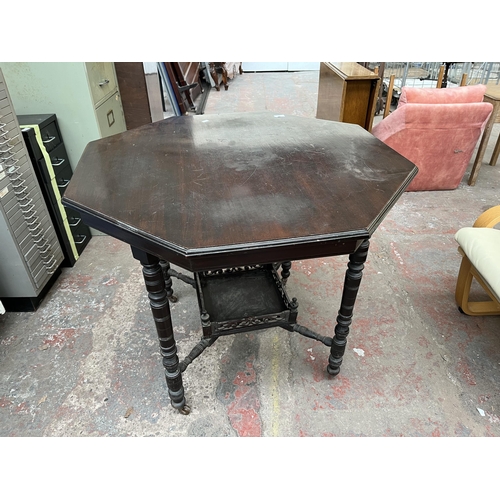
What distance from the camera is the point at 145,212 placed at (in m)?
1.10

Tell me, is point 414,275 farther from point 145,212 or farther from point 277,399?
point 145,212

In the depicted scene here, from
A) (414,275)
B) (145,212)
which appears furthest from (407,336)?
(145,212)

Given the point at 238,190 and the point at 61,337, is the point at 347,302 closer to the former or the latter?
the point at 238,190

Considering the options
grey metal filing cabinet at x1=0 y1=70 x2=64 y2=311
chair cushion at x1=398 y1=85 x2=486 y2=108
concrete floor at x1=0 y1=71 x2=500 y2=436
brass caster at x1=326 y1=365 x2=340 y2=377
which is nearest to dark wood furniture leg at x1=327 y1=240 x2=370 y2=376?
brass caster at x1=326 y1=365 x2=340 y2=377

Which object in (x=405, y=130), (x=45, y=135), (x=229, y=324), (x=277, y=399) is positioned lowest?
(x=277, y=399)

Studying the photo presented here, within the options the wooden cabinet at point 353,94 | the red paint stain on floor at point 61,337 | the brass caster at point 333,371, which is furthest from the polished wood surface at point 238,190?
the wooden cabinet at point 353,94

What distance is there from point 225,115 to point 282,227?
119 centimetres

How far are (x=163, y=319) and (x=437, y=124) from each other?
8.85ft

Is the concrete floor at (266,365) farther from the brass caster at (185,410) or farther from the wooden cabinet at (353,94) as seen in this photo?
the wooden cabinet at (353,94)

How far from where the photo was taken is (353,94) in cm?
350

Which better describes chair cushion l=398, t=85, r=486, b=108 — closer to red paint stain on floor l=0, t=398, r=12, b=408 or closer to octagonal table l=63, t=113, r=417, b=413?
octagonal table l=63, t=113, r=417, b=413

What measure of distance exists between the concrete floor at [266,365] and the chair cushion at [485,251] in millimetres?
392

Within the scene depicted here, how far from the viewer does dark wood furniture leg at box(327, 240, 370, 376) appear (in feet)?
4.26

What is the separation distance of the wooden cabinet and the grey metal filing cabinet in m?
2.76
